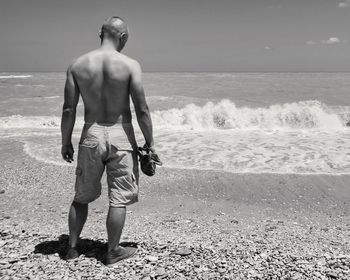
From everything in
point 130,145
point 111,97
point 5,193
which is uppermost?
point 111,97

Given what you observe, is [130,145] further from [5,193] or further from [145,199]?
[5,193]

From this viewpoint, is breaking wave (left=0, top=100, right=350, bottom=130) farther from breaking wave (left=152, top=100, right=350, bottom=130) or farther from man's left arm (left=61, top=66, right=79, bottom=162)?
man's left arm (left=61, top=66, right=79, bottom=162)

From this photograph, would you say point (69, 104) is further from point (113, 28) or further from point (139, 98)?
point (113, 28)

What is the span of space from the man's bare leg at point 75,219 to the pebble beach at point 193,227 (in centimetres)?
22

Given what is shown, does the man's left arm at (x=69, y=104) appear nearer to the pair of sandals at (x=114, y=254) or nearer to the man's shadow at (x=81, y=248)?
the pair of sandals at (x=114, y=254)

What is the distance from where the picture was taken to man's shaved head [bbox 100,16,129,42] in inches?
144

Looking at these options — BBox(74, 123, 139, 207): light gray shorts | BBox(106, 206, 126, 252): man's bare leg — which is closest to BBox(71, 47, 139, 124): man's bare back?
BBox(74, 123, 139, 207): light gray shorts

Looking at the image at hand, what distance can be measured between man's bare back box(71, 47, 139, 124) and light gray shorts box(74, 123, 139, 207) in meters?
0.12

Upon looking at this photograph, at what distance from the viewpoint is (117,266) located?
3.82m

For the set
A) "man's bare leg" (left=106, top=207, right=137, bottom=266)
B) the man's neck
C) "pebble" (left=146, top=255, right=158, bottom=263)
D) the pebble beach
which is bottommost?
the pebble beach

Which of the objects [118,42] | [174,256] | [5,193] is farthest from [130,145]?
[5,193]

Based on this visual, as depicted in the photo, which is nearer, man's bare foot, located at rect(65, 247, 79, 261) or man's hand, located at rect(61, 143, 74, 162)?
man's hand, located at rect(61, 143, 74, 162)

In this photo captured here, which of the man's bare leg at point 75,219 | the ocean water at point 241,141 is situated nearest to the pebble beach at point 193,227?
the man's bare leg at point 75,219

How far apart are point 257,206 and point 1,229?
3618 millimetres
